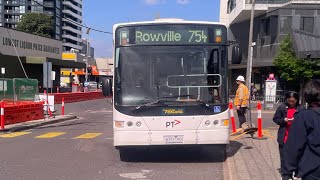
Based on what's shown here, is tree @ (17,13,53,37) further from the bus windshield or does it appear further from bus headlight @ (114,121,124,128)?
bus headlight @ (114,121,124,128)

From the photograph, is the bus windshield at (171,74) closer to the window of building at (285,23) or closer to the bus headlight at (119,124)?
the bus headlight at (119,124)

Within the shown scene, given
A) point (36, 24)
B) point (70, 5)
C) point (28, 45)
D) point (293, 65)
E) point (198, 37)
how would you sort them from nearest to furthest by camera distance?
point (198, 37)
point (293, 65)
point (28, 45)
point (36, 24)
point (70, 5)

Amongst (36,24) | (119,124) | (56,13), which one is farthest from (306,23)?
(56,13)

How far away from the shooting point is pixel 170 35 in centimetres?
1016

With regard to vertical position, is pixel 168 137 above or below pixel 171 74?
below

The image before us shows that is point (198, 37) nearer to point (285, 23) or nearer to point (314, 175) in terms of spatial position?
point (314, 175)

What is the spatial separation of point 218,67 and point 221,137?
150cm

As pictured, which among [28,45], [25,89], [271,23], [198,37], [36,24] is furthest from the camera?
[36,24]

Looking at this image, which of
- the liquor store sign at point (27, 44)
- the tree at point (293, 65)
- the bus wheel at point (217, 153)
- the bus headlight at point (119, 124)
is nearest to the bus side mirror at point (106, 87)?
the bus headlight at point (119, 124)

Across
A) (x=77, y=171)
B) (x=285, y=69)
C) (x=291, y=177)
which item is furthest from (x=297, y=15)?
(x=291, y=177)

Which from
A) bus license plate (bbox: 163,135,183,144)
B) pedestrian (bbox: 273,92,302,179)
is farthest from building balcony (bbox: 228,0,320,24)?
pedestrian (bbox: 273,92,302,179)

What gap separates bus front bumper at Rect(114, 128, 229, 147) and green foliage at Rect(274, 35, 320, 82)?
2886 cm

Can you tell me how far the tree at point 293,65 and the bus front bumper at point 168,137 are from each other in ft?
94.7

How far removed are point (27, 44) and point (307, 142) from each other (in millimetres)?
43385
